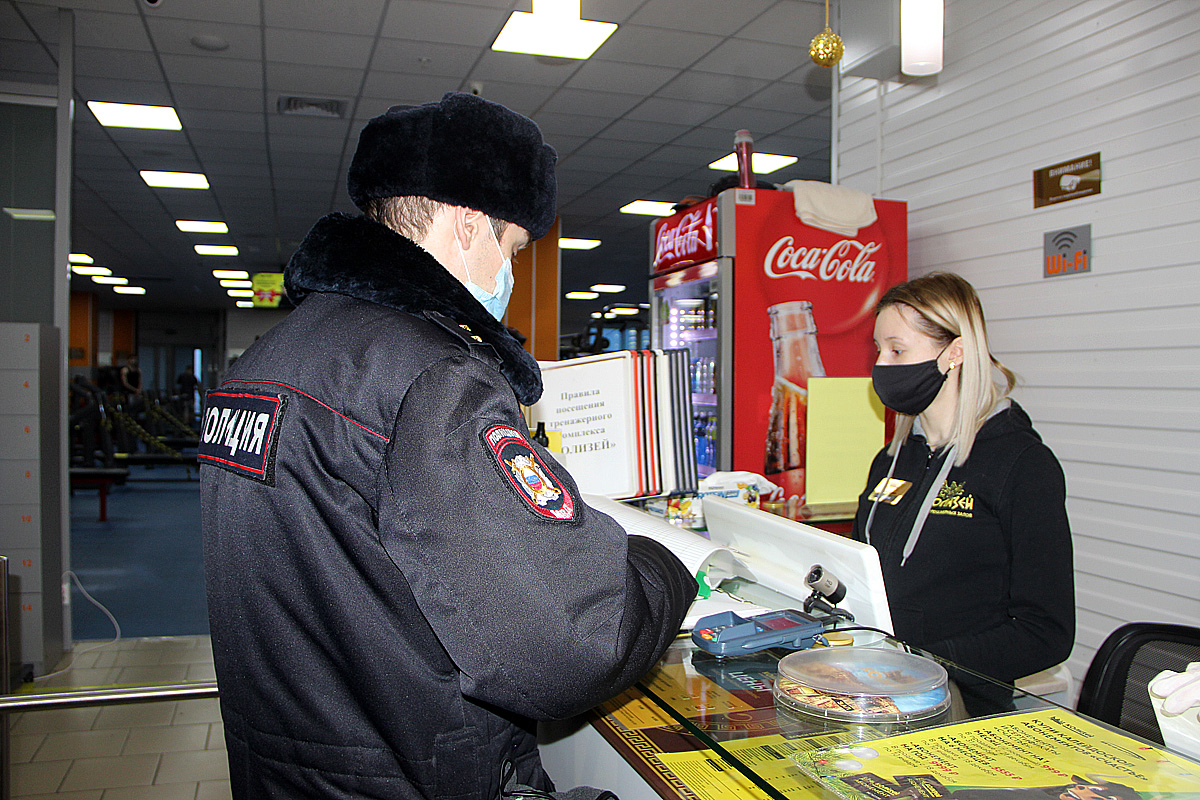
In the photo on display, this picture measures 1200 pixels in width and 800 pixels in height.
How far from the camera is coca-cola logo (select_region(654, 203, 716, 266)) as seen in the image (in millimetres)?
3523

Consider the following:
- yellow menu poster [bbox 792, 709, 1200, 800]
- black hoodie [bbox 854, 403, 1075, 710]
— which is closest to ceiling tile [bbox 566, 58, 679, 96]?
black hoodie [bbox 854, 403, 1075, 710]

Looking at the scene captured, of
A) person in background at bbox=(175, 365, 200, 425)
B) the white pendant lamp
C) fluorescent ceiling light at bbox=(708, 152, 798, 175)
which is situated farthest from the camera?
person in background at bbox=(175, 365, 200, 425)

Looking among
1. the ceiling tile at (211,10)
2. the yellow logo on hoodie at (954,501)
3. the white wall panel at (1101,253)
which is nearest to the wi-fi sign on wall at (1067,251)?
the white wall panel at (1101,253)

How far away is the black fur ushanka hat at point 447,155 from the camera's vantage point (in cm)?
112

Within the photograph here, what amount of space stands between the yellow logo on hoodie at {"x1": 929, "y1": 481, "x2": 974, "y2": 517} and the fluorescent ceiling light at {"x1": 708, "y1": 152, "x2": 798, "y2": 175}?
6209 mm

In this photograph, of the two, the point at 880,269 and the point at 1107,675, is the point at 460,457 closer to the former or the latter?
the point at 1107,675

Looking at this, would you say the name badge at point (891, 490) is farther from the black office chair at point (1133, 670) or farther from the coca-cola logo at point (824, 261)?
the coca-cola logo at point (824, 261)

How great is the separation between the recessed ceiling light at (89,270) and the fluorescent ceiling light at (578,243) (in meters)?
8.96

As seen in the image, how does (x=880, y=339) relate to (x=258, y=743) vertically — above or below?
above

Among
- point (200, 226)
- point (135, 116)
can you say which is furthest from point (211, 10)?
point (200, 226)

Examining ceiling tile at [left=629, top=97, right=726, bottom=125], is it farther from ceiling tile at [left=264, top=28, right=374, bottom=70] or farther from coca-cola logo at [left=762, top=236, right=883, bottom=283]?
coca-cola logo at [left=762, top=236, right=883, bottom=283]

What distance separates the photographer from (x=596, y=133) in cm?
713

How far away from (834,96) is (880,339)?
9.90ft

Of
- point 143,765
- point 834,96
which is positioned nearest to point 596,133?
point 834,96
